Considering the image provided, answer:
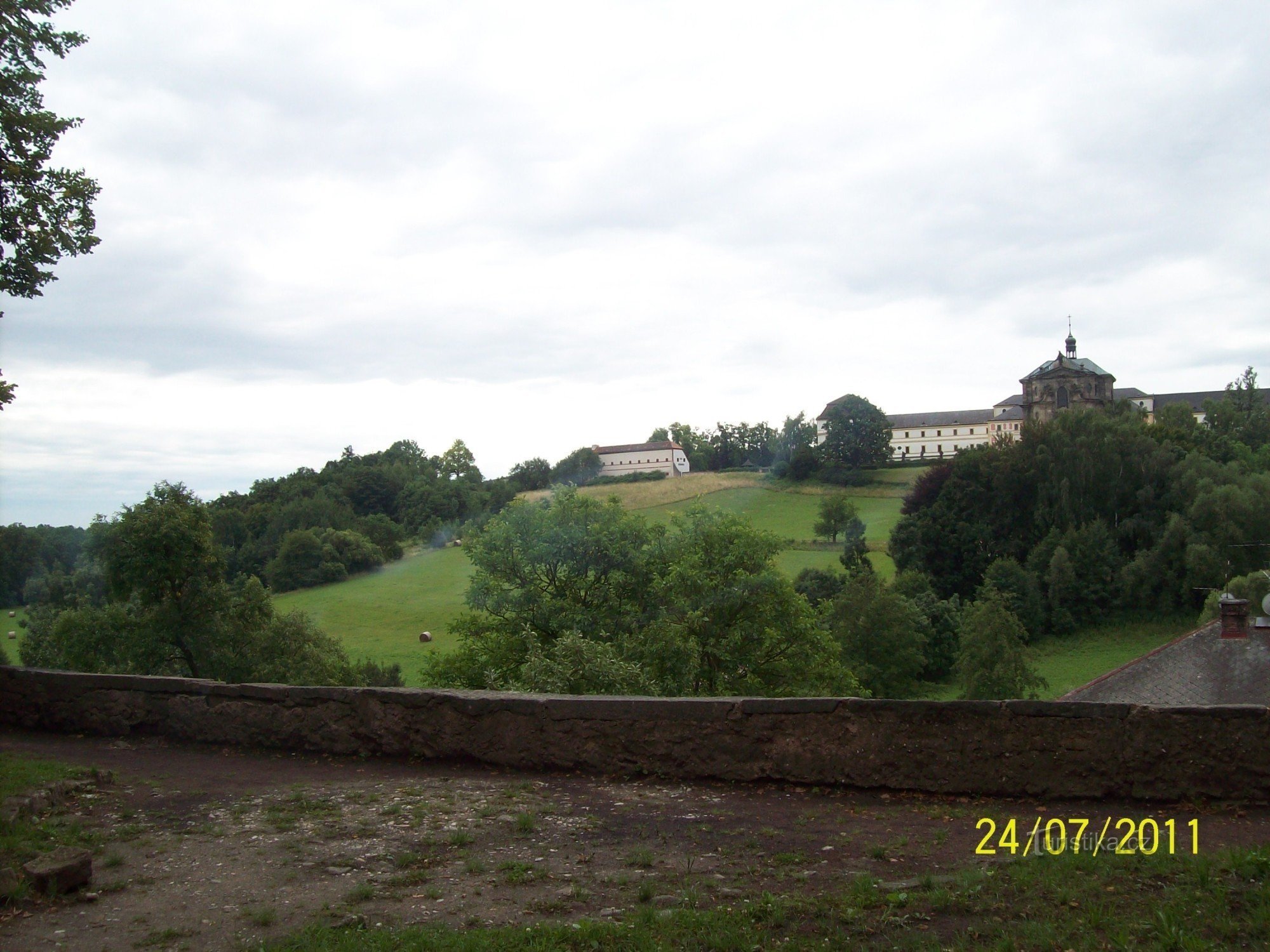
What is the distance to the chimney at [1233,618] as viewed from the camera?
18.9m

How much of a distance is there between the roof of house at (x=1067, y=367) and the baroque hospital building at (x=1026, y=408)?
0.07 meters

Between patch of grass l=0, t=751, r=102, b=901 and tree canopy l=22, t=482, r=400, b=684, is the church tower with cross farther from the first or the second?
patch of grass l=0, t=751, r=102, b=901

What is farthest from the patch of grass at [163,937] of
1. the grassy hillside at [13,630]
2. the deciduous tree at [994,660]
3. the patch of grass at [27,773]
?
the deciduous tree at [994,660]

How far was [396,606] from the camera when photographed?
45.8 m

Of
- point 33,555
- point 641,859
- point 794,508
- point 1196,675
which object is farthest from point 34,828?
point 794,508

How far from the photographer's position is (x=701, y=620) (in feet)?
73.3

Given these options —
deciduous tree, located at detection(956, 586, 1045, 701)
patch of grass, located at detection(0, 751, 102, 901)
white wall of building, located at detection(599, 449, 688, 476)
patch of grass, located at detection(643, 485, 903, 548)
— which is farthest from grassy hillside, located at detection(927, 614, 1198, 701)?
white wall of building, located at detection(599, 449, 688, 476)

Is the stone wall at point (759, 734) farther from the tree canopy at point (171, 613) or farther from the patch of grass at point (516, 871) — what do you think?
the tree canopy at point (171, 613)

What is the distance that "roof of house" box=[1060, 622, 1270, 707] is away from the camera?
1733 centimetres

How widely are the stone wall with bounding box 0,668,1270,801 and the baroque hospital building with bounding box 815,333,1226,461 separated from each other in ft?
297

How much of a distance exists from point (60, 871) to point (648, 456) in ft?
335

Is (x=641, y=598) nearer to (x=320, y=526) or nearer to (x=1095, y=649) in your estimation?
(x=1095, y=649)

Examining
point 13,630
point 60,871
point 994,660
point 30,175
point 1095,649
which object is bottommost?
point 1095,649

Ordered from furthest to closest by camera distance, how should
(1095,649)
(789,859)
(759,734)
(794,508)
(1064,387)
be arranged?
1. (1064,387)
2. (794,508)
3. (1095,649)
4. (759,734)
5. (789,859)
